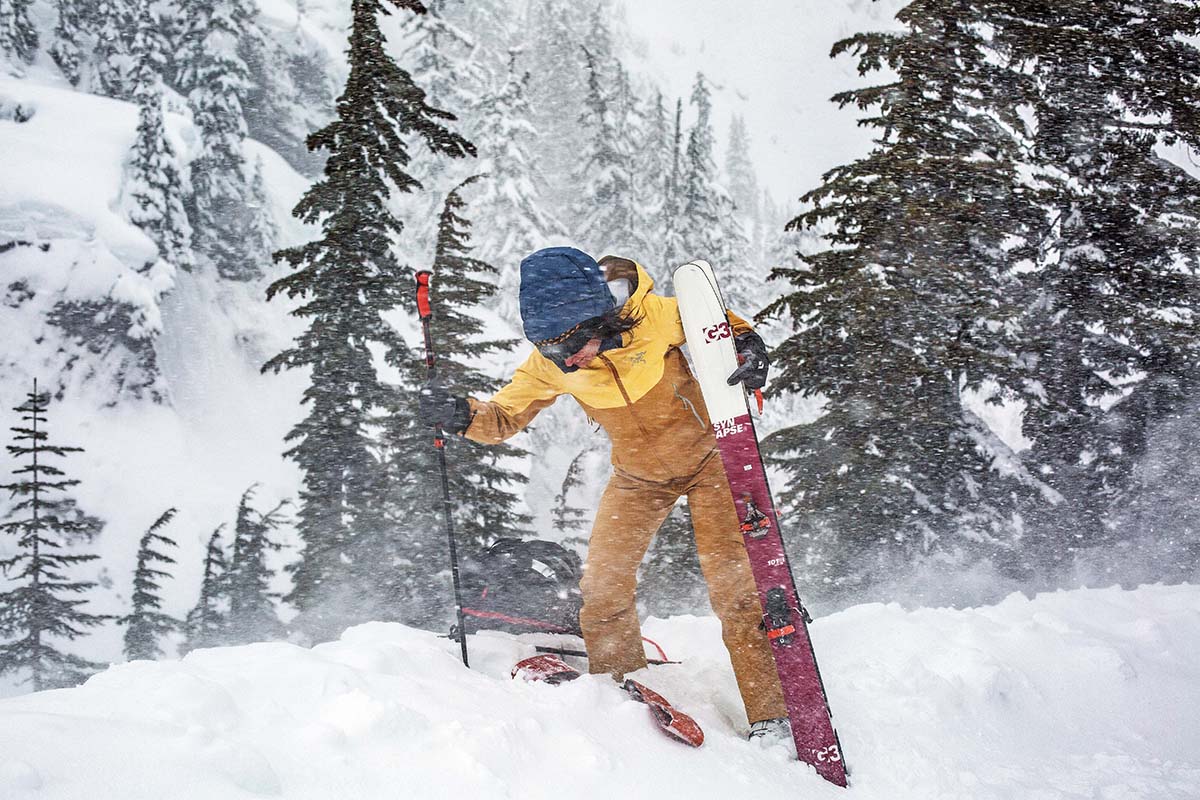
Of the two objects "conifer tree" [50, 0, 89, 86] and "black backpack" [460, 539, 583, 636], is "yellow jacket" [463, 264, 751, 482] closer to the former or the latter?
"black backpack" [460, 539, 583, 636]

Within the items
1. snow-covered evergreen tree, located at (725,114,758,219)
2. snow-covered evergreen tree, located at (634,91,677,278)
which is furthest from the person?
snow-covered evergreen tree, located at (725,114,758,219)

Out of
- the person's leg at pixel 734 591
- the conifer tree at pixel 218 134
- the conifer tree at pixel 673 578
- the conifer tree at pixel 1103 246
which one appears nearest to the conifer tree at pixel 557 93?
the conifer tree at pixel 218 134

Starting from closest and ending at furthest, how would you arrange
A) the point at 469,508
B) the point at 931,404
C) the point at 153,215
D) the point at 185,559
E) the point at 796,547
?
the point at 931,404
the point at 796,547
the point at 469,508
the point at 185,559
the point at 153,215

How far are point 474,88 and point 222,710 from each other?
124ft

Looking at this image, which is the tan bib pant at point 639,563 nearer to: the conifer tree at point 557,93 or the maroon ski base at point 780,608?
the maroon ski base at point 780,608

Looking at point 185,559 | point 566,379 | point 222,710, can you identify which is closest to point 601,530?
point 566,379

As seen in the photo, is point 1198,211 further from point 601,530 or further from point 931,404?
point 601,530

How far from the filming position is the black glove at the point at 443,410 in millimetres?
4188

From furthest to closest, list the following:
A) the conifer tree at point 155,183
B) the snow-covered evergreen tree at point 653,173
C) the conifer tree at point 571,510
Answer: the snow-covered evergreen tree at point 653,173 → the conifer tree at point 155,183 → the conifer tree at point 571,510

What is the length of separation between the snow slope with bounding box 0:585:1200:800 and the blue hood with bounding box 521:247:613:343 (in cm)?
198

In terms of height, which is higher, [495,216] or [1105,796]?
[495,216]

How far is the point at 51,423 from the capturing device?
24.4 m

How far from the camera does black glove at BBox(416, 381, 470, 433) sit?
4.19m

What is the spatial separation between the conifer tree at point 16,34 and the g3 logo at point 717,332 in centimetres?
4052
